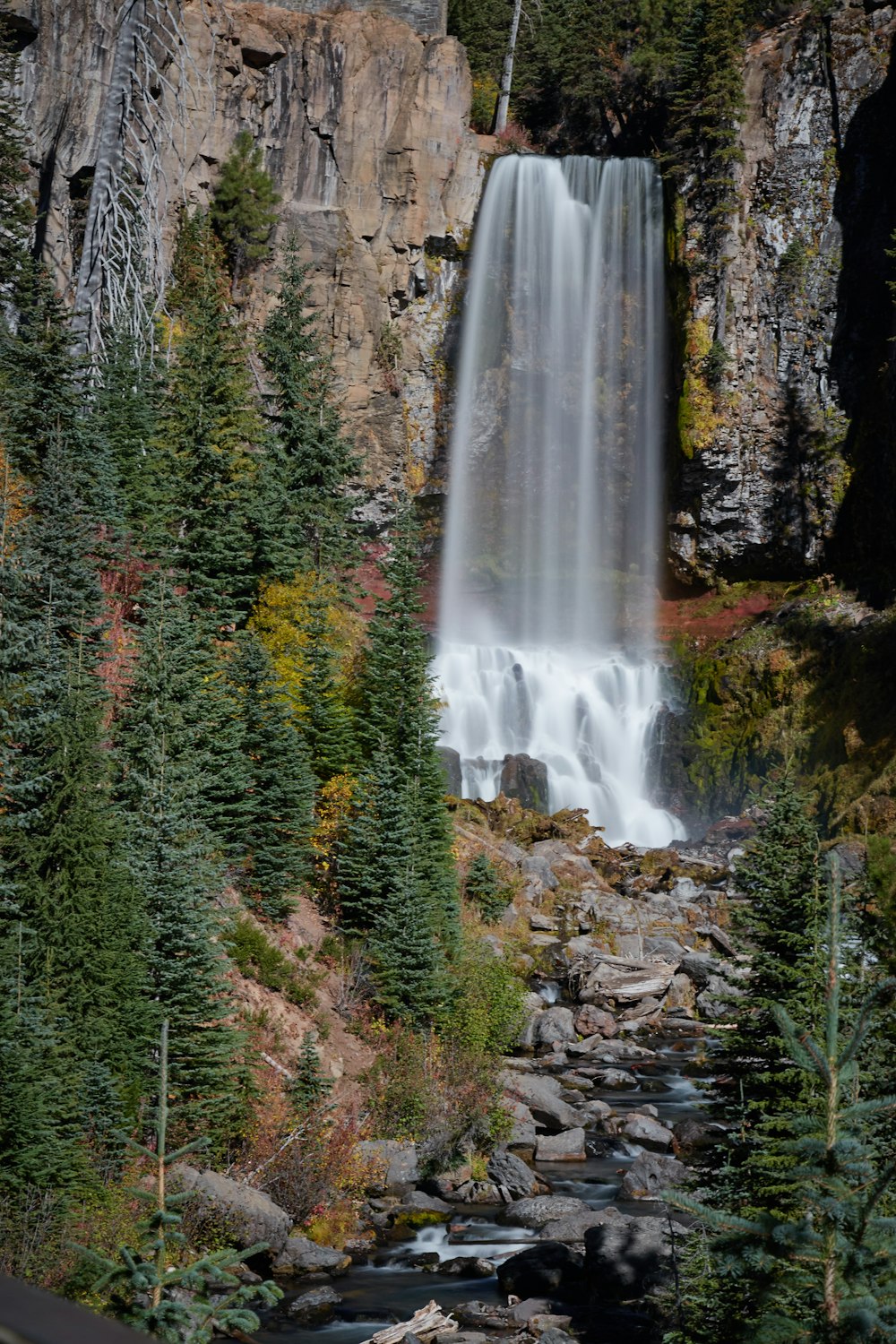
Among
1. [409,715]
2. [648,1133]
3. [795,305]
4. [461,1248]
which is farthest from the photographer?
[795,305]

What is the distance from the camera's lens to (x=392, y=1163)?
18.1 meters

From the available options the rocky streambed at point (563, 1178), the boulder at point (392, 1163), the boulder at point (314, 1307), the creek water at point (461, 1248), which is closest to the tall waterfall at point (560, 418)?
the rocky streambed at point (563, 1178)

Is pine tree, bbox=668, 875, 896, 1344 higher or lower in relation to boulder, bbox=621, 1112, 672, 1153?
higher

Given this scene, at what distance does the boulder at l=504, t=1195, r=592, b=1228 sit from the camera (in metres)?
16.6

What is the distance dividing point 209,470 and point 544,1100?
653 inches

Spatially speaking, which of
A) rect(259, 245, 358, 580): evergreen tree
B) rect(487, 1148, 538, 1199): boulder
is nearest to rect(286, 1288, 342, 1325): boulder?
rect(487, 1148, 538, 1199): boulder

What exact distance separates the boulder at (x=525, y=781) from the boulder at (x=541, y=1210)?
2499cm

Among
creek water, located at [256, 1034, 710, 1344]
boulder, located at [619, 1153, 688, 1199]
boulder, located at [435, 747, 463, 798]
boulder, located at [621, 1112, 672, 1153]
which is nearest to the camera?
creek water, located at [256, 1034, 710, 1344]

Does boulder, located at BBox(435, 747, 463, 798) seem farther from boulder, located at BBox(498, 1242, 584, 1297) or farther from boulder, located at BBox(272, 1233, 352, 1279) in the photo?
boulder, located at BBox(498, 1242, 584, 1297)

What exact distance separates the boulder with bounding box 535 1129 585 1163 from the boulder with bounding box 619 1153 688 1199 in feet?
4.25

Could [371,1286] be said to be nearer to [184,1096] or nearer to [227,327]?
[184,1096]

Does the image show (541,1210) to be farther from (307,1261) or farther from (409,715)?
(409,715)

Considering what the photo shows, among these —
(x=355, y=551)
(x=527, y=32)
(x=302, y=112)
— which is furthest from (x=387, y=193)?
(x=355, y=551)

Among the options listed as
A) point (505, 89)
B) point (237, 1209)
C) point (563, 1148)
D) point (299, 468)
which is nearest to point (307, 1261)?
point (237, 1209)
